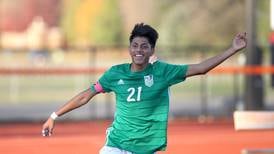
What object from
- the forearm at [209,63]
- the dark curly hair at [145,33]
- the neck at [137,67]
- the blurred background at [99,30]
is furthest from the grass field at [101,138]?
the blurred background at [99,30]

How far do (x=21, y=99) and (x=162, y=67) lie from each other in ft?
120

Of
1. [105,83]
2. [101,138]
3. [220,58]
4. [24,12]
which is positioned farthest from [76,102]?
[24,12]

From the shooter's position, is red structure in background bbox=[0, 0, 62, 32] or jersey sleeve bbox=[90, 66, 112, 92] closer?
jersey sleeve bbox=[90, 66, 112, 92]

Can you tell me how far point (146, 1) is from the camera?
1784 inches

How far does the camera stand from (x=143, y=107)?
7.28 meters

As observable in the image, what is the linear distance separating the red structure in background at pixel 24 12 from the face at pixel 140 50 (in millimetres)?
34958

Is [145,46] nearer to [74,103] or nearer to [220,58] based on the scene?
[220,58]

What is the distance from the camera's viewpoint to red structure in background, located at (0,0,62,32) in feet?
140

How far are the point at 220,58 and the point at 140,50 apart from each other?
2.08ft

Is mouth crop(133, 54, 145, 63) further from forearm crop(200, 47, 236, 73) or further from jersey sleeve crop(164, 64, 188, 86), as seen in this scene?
forearm crop(200, 47, 236, 73)

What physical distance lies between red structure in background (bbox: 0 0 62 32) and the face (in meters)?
35.0

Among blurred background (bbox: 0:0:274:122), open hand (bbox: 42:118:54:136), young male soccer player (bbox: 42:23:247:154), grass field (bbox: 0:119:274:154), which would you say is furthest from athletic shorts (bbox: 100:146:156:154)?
blurred background (bbox: 0:0:274:122)

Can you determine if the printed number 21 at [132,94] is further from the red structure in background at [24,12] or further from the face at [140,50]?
the red structure in background at [24,12]

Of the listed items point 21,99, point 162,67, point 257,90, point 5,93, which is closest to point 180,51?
point 257,90
